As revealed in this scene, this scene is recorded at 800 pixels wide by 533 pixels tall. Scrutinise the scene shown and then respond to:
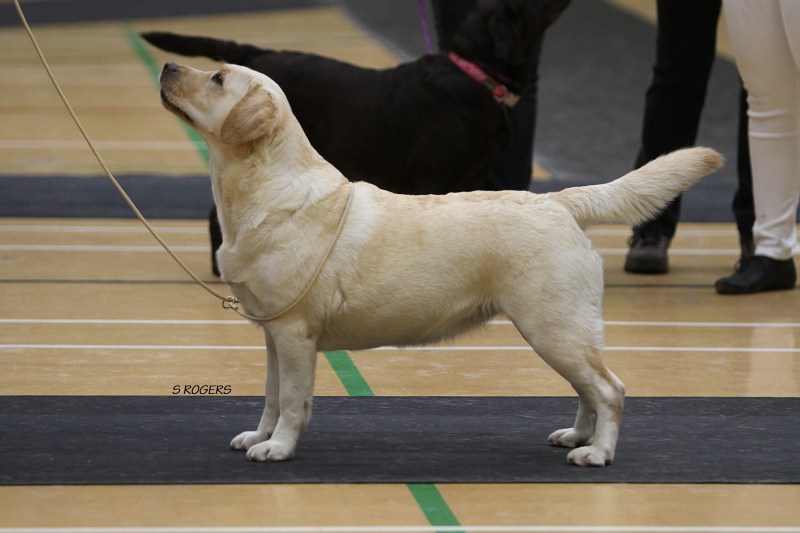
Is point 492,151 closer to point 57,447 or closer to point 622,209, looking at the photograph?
point 622,209

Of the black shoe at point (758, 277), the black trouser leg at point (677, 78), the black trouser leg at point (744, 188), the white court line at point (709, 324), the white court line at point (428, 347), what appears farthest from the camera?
the black trouser leg at point (744, 188)

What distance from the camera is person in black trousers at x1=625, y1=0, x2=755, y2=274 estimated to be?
4930 mm

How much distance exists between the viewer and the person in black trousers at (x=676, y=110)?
4930mm

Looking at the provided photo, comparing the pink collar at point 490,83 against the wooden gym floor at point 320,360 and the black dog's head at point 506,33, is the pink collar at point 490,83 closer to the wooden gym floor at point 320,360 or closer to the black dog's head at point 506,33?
the black dog's head at point 506,33

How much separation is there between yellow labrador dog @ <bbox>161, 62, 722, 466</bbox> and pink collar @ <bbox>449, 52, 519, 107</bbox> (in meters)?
1.59

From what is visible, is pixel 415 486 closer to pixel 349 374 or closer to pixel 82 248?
pixel 349 374

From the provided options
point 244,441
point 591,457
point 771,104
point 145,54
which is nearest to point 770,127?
point 771,104

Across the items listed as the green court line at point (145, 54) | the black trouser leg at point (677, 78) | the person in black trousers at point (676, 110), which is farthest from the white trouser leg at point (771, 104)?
the green court line at point (145, 54)

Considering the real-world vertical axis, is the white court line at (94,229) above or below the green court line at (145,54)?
above

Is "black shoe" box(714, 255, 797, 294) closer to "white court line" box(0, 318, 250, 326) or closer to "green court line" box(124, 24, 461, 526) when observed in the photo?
"green court line" box(124, 24, 461, 526)

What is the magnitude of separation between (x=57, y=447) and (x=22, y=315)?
1.64 meters

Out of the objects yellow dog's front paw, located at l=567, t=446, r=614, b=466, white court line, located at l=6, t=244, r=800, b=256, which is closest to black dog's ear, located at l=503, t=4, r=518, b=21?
white court line, located at l=6, t=244, r=800, b=256

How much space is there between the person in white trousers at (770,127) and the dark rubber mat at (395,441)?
163cm

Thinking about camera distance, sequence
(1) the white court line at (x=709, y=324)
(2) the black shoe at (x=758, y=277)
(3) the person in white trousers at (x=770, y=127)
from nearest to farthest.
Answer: (1) the white court line at (x=709, y=324) < (3) the person in white trousers at (x=770, y=127) < (2) the black shoe at (x=758, y=277)
